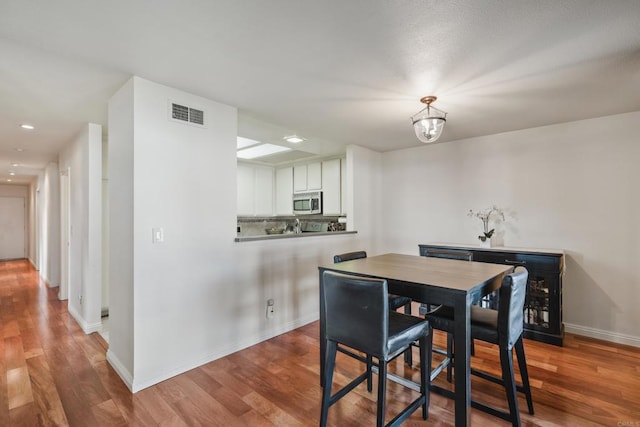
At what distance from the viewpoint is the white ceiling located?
5.08ft

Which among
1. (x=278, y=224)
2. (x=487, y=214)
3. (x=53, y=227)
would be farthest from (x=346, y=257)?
(x=53, y=227)

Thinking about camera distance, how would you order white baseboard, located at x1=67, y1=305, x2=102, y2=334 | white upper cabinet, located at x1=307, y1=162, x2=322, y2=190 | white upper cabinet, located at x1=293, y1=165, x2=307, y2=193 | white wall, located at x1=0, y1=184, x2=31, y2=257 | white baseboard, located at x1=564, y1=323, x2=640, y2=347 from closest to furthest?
white baseboard, located at x1=564, y1=323, x2=640, y2=347 < white baseboard, located at x1=67, y1=305, x2=102, y2=334 < white upper cabinet, located at x1=307, y1=162, x2=322, y2=190 < white upper cabinet, located at x1=293, y1=165, x2=307, y2=193 < white wall, located at x1=0, y1=184, x2=31, y2=257

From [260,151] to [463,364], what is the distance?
14.3 ft

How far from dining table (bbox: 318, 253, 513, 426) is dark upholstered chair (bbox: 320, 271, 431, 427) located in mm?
223

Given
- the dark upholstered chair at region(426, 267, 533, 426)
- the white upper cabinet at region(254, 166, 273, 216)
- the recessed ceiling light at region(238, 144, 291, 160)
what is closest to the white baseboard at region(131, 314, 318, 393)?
the dark upholstered chair at region(426, 267, 533, 426)

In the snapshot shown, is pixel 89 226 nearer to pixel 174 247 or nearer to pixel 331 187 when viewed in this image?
pixel 174 247

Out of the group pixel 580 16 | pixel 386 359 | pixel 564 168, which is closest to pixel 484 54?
→ pixel 580 16

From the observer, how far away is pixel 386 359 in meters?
1.61

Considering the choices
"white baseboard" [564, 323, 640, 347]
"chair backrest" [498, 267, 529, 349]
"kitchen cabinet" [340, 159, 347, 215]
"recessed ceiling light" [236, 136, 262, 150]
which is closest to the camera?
"chair backrest" [498, 267, 529, 349]

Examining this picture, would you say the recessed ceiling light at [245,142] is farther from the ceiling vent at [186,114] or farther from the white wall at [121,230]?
the white wall at [121,230]

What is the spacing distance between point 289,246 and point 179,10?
2418mm

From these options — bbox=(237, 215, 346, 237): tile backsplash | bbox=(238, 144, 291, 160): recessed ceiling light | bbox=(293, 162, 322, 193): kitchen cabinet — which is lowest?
bbox=(237, 215, 346, 237): tile backsplash

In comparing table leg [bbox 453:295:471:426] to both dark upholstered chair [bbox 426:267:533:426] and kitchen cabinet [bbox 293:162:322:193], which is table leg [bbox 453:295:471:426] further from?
kitchen cabinet [bbox 293:162:322:193]

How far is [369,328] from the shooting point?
1.64m
